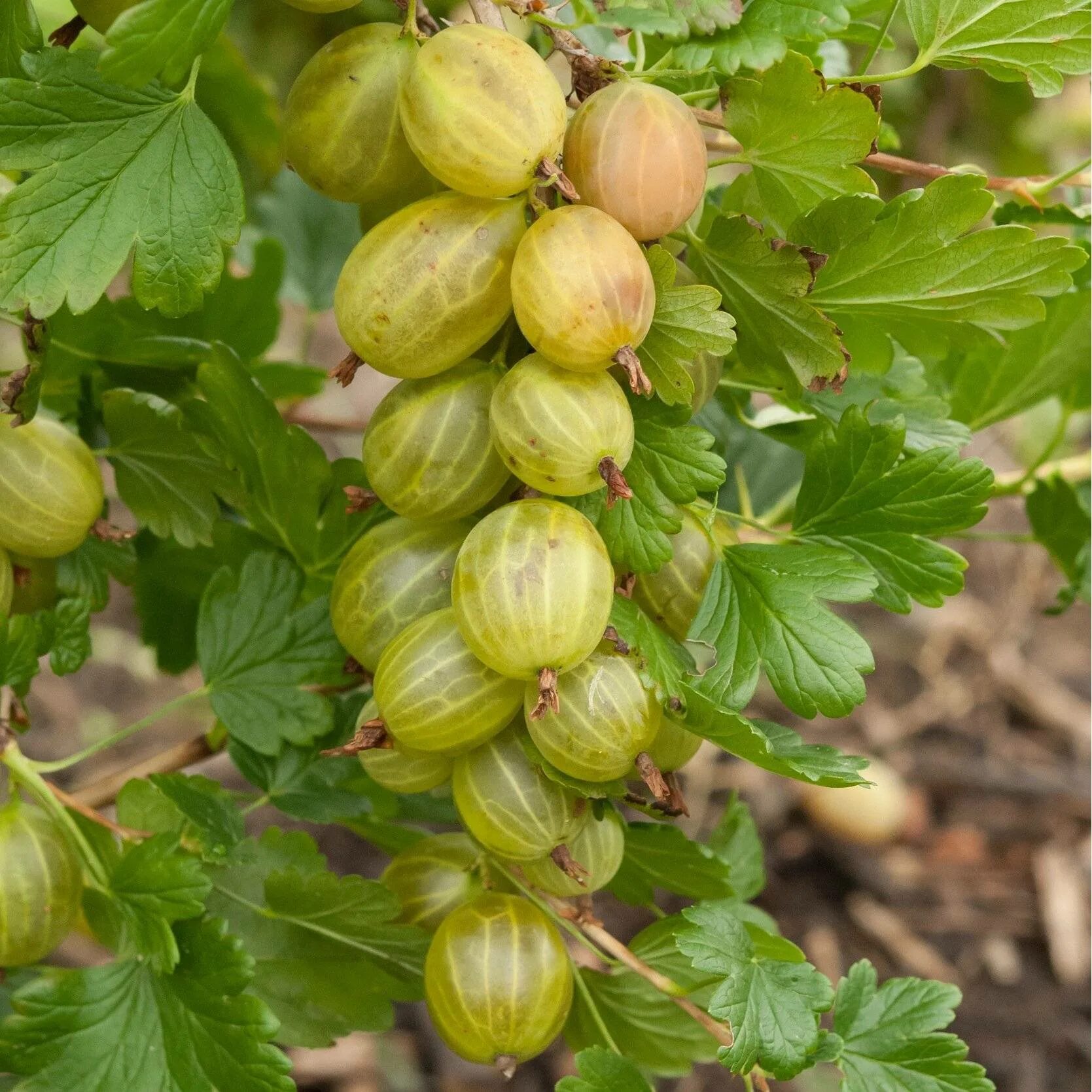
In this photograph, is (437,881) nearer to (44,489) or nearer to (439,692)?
(439,692)

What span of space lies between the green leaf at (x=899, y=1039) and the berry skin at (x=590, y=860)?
0.50 ft

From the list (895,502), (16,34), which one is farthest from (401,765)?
(16,34)

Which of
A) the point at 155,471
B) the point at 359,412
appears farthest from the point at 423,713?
the point at 359,412

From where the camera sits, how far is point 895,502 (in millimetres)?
621

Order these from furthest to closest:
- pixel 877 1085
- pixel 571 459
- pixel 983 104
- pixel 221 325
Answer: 1. pixel 983 104
2. pixel 221 325
3. pixel 877 1085
4. pixel 571 459

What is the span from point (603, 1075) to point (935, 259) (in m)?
0.45

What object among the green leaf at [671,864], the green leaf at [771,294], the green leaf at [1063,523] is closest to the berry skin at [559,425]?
the green leaf at [771,294]

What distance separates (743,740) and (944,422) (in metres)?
0.30

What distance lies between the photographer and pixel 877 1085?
0.62 m

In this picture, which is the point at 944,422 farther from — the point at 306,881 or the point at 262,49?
the point at 262,49

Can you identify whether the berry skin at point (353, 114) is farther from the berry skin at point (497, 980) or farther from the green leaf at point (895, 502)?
the berry skin at point (497, 980)

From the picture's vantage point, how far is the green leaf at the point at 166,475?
0.71m

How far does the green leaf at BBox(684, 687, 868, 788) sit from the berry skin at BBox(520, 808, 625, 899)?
0.31ft

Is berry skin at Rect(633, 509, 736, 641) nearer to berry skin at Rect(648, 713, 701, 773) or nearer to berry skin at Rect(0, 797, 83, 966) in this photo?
berry skin at Rect(648, 713, 701, 773)
